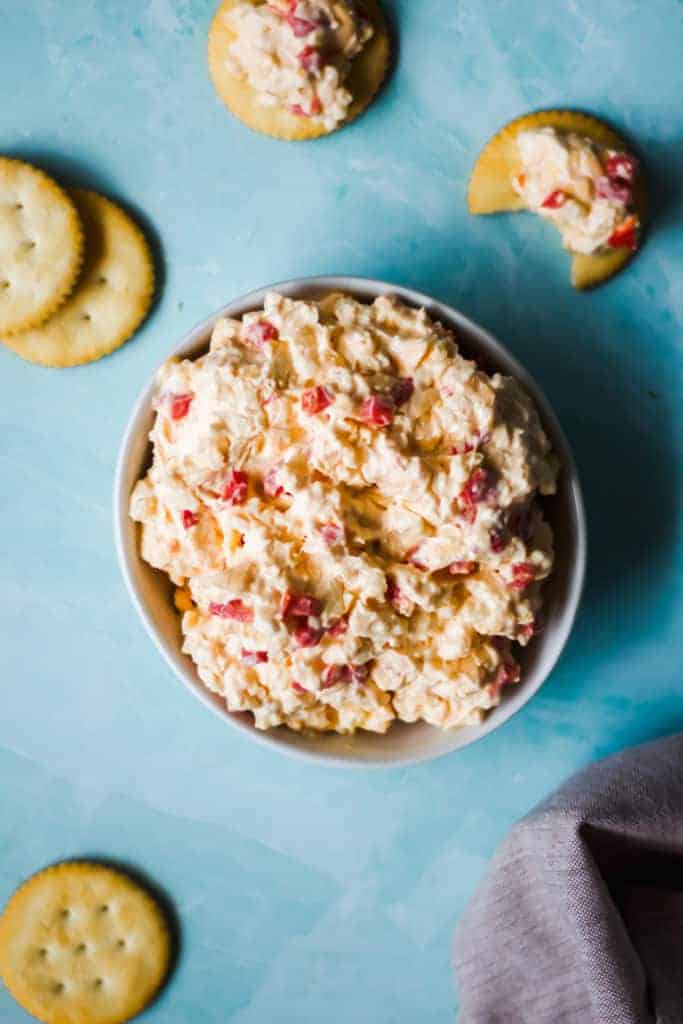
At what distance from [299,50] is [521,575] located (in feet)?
3.42

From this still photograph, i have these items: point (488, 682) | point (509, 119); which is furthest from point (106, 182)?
point (488, 682)

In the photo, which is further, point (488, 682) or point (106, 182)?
point (106, 182)

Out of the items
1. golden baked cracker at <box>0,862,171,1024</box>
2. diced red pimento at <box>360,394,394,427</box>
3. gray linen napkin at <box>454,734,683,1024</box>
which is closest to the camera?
diced red pimento at <box>360,394,394,427</box>

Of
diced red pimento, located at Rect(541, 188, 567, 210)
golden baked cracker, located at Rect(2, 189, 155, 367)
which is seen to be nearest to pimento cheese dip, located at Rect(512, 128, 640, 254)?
diced red pimento, located at Rect(541, 188, 567, 210)

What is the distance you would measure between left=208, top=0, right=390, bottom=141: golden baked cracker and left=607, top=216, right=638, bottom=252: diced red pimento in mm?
549

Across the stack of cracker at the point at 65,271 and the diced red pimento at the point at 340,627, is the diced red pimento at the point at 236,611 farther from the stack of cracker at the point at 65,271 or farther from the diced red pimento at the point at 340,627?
the stack of cracker at the point at 65,271

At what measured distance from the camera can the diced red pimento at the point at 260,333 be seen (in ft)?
5.64

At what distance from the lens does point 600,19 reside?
2.11 metres

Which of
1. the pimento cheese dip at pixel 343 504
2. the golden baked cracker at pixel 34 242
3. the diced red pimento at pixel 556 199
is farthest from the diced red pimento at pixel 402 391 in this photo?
the golden baked cracker at pixel 34 242

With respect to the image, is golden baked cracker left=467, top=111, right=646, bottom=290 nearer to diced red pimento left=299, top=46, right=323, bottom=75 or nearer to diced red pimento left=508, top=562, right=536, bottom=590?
diced red pimento left=299, top=46, right=323, bottom=75

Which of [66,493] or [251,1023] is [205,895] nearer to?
[251,1023]

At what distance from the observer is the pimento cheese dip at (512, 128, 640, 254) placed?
1972 mm

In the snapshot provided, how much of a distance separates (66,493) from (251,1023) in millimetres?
1186

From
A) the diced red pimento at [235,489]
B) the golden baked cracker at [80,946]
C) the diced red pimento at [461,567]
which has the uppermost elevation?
the diced red pimento at [461,567]
